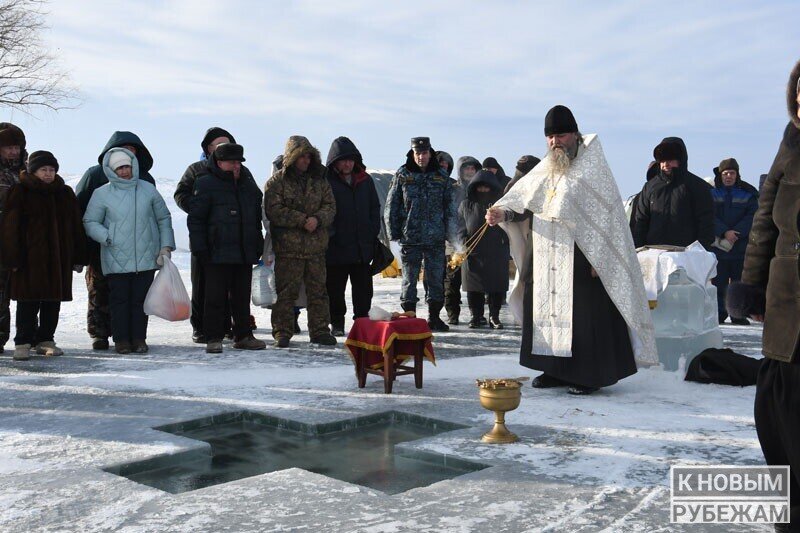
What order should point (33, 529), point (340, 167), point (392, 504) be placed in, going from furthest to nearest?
point (340, 167) < point (392, 504) < point (33, 529)

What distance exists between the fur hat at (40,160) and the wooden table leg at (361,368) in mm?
3483

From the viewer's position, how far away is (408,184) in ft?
33.8

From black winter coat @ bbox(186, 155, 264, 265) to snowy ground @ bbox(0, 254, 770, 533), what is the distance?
0.97 m

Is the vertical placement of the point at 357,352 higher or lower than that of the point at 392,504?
higher

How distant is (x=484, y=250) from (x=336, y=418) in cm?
515

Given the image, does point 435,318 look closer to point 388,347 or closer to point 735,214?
point 388,347

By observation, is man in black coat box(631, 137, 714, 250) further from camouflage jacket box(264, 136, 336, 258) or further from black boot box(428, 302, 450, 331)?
camouflage jacket box(264, 136, 336, 258)

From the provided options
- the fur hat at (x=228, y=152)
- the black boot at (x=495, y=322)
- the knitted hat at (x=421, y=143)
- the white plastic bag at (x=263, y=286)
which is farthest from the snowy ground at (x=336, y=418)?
the knitted hat at (x=421, y=143)

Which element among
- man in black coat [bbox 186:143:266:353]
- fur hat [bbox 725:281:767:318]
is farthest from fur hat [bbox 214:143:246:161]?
fur hat [bbox 725:281:767:318]

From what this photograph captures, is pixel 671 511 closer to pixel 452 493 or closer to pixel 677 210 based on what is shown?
pixel 452 493

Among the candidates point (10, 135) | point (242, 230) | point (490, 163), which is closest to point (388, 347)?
point (242, 230)

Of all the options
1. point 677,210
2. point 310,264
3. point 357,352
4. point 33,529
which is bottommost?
point 33,529

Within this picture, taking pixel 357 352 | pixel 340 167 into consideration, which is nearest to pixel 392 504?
pixel 357 352

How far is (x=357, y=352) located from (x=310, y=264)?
2389mm
